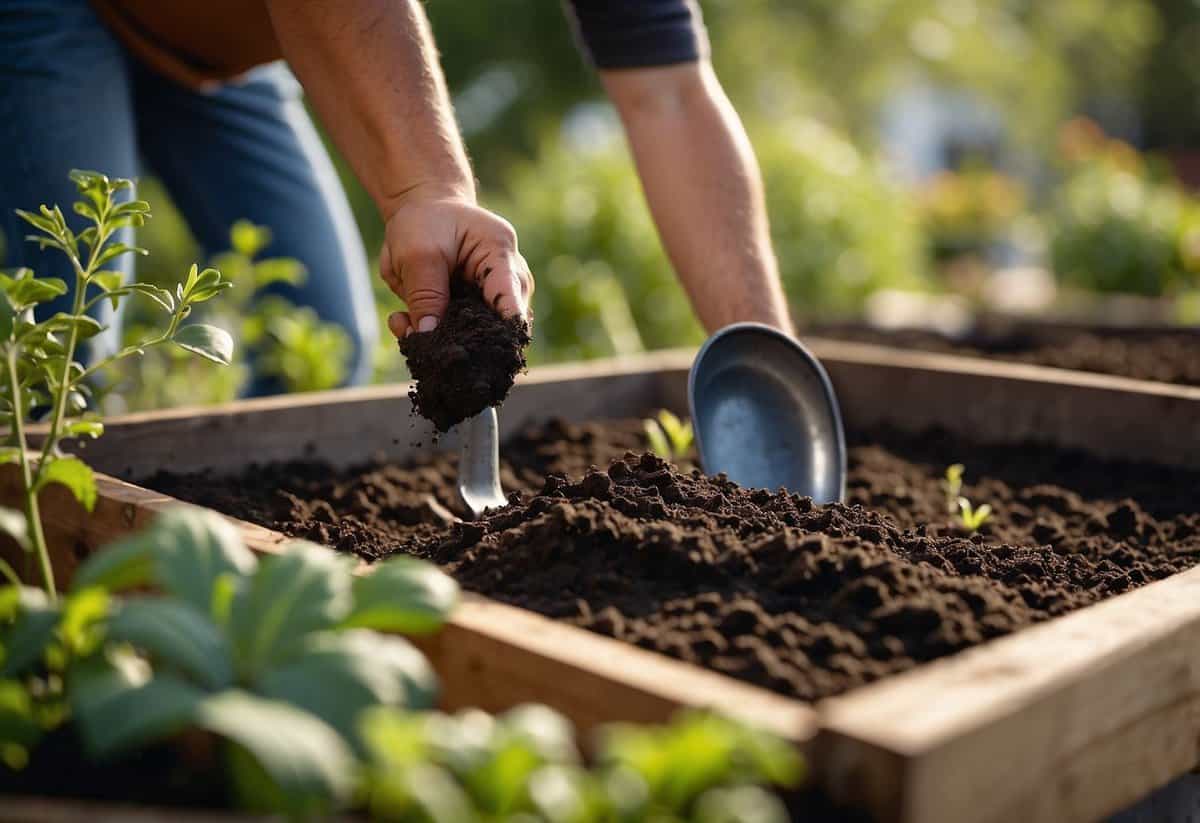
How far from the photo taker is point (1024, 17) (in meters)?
21.3

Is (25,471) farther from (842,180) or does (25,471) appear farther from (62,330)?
(842,180)

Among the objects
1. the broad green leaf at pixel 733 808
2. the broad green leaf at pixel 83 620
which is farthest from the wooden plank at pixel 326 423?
the broad green leaf at pixel 733 808

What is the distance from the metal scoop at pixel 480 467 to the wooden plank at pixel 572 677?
1.66 feet

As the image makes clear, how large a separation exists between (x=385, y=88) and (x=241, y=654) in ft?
3.20

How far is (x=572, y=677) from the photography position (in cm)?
101

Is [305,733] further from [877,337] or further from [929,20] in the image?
[929,20]

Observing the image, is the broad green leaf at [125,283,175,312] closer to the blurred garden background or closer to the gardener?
the gardener

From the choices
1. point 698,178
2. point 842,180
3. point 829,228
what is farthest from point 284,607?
point 842,180

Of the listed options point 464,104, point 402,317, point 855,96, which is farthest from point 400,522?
point 855,96

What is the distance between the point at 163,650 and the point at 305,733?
132 mm

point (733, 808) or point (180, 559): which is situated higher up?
point (180, 559)

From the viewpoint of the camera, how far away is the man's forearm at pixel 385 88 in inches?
63.4

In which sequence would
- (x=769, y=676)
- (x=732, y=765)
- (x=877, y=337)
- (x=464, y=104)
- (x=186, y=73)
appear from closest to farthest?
(x=732, y=765), (x=769, y=676), (x=186, y=73), (x=877, y=337), (x=464, y=104)

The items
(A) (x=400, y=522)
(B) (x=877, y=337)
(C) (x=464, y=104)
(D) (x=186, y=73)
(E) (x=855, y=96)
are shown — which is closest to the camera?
(A) (x=400, y=522)
